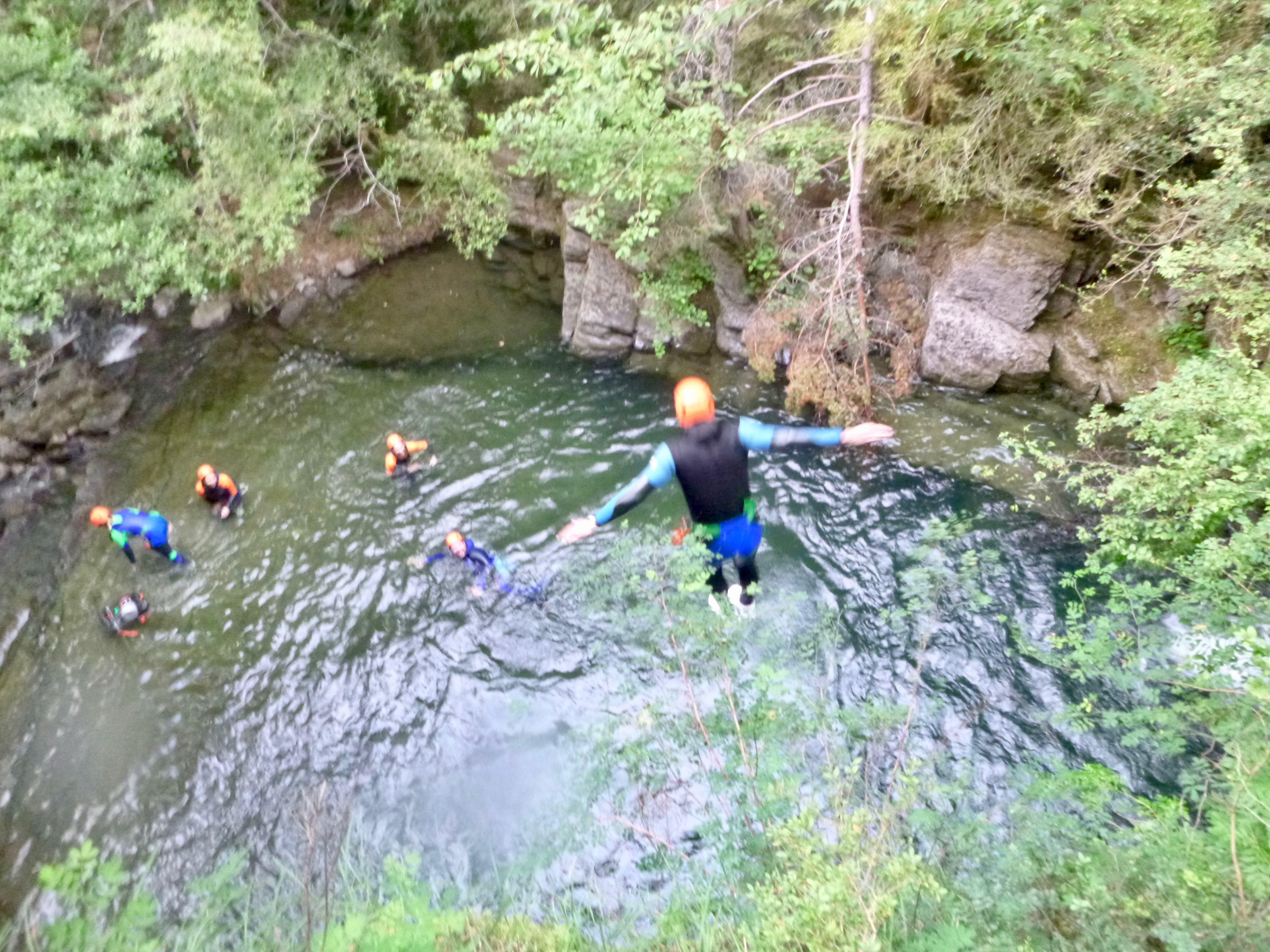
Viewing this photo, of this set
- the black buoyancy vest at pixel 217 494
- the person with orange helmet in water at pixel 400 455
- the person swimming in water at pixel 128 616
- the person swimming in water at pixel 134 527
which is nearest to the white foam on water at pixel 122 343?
the person swimming in water at pixel 134 527

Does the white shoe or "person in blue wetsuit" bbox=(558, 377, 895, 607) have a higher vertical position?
"person in blue wetsuit" bbox=(558, 377, 895, 607)

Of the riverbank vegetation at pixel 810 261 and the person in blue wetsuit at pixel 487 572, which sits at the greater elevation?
the riverbank vegetation at pixel 810 261

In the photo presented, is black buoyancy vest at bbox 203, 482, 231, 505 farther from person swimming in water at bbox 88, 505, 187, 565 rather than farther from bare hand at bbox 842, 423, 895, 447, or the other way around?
bare hand at bbox 842, 423, 895, 447

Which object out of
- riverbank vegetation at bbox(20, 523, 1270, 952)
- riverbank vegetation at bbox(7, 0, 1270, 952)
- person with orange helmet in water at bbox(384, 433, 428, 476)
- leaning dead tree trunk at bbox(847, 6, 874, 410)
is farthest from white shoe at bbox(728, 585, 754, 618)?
person with orange helmet in water at bbox(384, 433, 428, 476)

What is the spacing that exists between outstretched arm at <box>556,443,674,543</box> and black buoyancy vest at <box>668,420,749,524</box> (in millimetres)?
114

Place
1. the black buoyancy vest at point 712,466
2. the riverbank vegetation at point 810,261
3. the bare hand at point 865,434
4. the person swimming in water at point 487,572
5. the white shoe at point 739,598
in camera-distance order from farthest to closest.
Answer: the person swimming in water at point 487,572 < the white shoe at point 739,598 < the black buoyancy vest at point 712,466 < the bare hand at point 865,434 < the riverbank vegetation at point 810,261

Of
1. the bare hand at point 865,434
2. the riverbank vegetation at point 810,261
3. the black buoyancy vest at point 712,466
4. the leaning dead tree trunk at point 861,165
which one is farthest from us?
the leaning dead tree trunk at point 861,165

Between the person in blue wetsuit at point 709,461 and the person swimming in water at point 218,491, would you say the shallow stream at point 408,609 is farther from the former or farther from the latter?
the person in blue wetsuit at point 709,461

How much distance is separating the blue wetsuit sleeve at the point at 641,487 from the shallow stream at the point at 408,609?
2.35 metres

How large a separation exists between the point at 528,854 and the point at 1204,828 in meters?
4.39

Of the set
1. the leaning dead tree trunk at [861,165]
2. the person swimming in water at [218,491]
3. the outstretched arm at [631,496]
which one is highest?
the leaning dead tree trunk at [861,165]

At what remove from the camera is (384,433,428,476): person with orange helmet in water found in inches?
339

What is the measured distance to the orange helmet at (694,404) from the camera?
195 inches

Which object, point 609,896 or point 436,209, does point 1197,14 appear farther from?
point 436,209
